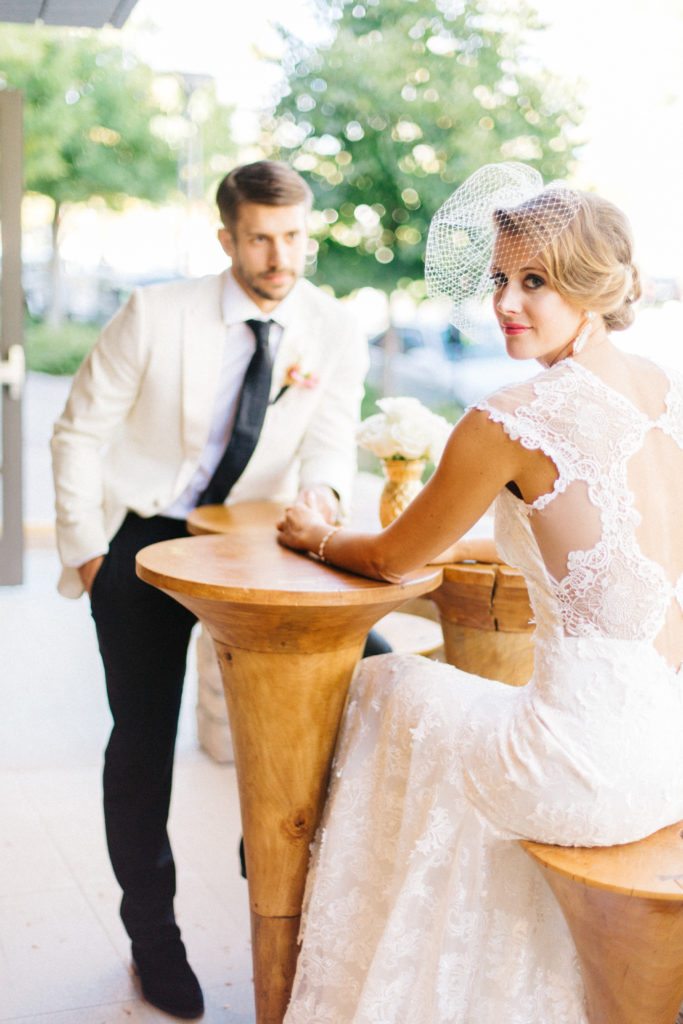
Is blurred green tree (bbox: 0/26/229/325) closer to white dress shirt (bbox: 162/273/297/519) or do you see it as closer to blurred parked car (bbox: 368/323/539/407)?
blurred parked car (bbox: 368/323/539/407)

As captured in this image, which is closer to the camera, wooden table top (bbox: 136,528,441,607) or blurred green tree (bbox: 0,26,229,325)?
wooden table top (bbox: 136,528,441,607)

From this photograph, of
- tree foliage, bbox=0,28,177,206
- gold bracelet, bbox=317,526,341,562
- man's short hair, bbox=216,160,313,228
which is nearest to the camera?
gold bracelet, bbox=317,526,341,562

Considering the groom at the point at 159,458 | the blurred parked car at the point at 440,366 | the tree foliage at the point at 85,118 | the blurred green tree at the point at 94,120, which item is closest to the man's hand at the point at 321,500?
the groom at the point at 159,458

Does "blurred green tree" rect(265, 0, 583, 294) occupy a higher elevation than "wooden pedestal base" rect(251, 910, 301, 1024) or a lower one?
higher

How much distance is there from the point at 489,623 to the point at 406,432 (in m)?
0.51

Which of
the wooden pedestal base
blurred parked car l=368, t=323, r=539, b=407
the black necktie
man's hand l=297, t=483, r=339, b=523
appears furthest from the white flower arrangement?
blurred parked car l=368, t=323, r=539, b=407

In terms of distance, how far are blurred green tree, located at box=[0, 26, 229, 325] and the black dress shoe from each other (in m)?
11.4

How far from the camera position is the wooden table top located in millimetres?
1997

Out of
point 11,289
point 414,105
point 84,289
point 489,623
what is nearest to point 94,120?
point 84,289

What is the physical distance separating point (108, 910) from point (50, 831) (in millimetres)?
535

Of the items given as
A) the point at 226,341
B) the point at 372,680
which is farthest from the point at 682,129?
the point at 372,680

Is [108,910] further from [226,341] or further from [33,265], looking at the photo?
[33,265]

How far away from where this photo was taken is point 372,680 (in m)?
2.21

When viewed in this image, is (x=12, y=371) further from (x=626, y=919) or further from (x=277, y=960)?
(x=626, y=919)
